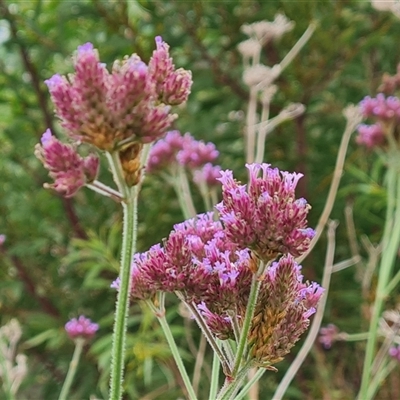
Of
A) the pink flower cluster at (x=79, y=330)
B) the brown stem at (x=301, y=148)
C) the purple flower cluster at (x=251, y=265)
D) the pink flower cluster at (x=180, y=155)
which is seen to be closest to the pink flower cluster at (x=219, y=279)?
the purple flower cluster at (x=251, y=265)

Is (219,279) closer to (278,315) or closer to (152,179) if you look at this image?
(278,315)

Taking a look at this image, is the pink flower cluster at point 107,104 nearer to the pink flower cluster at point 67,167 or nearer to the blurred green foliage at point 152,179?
the pink flower cluster at point 67,167

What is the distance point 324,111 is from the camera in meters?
1.59

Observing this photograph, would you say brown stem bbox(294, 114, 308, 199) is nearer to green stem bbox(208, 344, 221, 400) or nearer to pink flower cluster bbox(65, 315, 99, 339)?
pink flower cluster bbox(65, 315, 99, 339)

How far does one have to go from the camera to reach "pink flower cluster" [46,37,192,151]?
40cm

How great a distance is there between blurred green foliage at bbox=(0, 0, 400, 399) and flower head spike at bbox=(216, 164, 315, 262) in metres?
0.83

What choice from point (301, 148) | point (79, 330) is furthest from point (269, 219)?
point (301, 148)

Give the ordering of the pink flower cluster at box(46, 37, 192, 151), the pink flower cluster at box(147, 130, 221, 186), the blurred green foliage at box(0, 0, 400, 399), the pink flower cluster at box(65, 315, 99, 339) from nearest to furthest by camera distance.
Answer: the pink flower cluster at box(46, 37, 192, 151) → the pink flower cluster at box(65, 315, 99, 339) → the pink flower cluster at box(147, 130, 221, 186) → the blurred green foliage at box(0, 0, 400, 399)

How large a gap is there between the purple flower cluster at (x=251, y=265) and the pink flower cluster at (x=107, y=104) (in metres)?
0.09

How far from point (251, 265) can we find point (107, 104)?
0.51 ft

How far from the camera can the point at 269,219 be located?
17.2 inches

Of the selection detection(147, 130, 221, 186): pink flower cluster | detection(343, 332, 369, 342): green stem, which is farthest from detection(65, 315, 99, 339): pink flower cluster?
detection(343, 332, 369, 342): green stem

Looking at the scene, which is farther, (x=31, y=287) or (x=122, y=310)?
(x=31, y=287)

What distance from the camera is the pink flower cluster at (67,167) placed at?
439 millimetres
